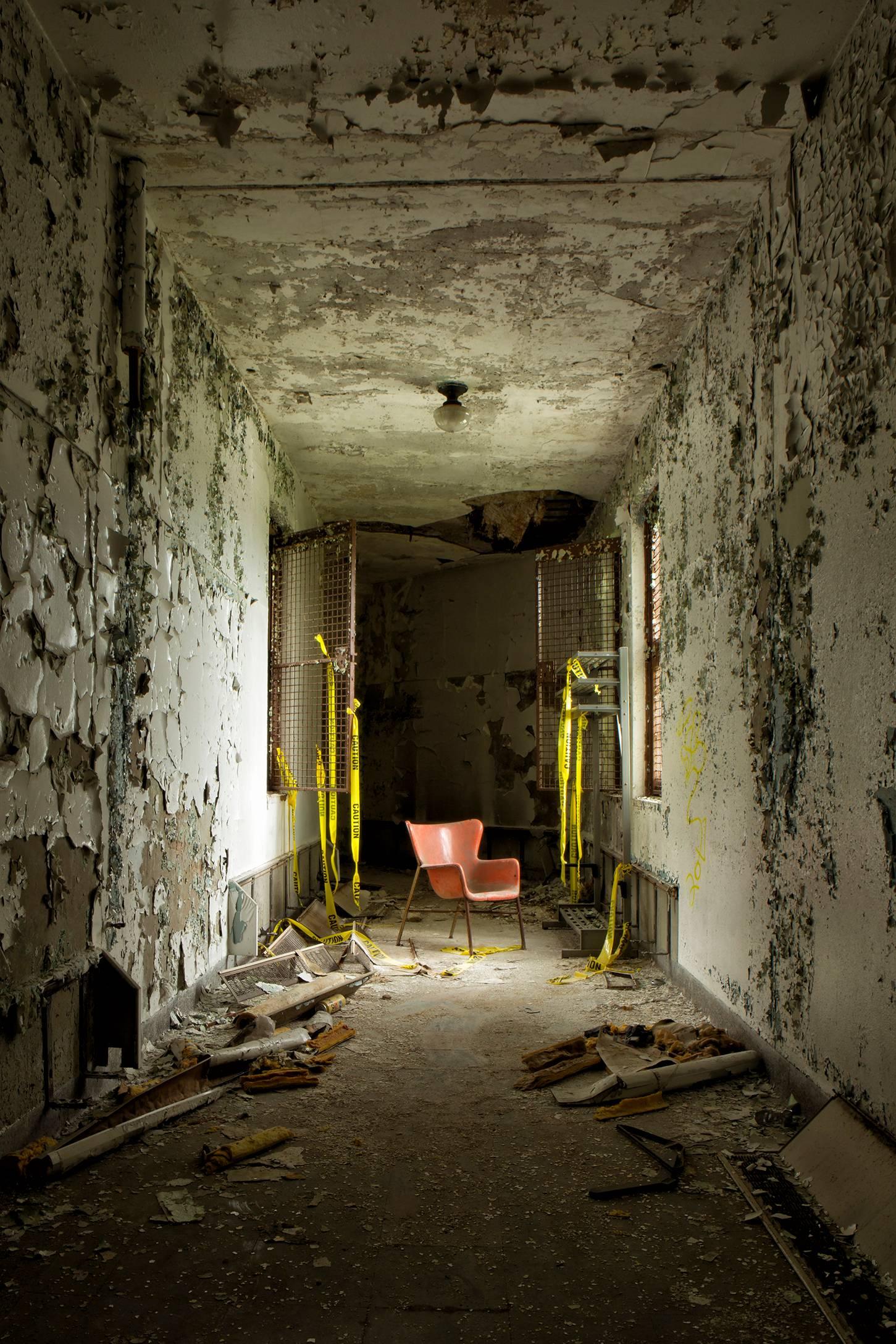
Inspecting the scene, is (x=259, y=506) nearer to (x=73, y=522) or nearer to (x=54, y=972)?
(x=73, y=522)

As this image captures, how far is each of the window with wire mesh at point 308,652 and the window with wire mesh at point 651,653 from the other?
1793mm

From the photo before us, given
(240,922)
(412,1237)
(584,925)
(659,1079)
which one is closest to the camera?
(412,1237)

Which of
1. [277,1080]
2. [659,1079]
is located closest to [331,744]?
[277,1080]

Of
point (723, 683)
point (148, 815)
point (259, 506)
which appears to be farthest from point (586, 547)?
point (148, 815)

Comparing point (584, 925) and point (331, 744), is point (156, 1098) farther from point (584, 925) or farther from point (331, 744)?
point (584, 925)

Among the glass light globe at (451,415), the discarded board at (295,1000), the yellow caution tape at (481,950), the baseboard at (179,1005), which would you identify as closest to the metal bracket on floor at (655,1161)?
the discarded board at (295,1000)

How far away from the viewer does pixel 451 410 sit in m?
4.50

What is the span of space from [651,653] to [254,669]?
2.37 metres

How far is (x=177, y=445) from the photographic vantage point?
133 inches

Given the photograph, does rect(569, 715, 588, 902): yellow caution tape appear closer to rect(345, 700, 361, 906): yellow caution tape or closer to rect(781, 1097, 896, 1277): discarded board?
rect(345, 700, 361, 906): yellow caution tape

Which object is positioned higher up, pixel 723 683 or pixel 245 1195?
pixel 723 683

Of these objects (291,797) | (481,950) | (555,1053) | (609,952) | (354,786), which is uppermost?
(354,786)

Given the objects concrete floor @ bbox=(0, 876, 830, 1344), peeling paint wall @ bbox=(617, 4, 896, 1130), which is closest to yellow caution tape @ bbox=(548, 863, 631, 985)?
peeling paint wall @ bbox=(617, 4, 896, 1130)

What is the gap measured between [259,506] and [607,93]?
299 centimetres
